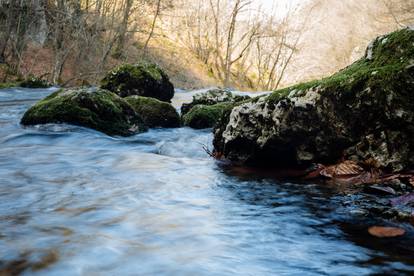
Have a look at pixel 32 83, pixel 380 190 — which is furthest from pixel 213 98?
pixel 32 83

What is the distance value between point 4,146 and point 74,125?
4.96 ft

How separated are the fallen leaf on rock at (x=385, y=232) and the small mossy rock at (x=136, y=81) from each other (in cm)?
1032

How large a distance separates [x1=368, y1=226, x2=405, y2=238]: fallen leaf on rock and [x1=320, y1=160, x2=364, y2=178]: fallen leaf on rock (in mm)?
1610

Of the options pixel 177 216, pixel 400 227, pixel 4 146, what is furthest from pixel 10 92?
pixel 400 227

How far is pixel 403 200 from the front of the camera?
11.2 feet

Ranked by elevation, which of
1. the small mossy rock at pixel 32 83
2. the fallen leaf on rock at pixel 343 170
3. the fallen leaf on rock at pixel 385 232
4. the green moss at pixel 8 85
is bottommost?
the fallen leaf on rock at pixel 385 232

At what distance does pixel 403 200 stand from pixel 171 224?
1.71 metres

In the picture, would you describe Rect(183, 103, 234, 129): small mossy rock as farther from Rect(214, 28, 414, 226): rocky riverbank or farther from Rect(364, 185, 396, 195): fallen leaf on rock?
Rect(364, 185, 396, 195): fallen leaf on rock

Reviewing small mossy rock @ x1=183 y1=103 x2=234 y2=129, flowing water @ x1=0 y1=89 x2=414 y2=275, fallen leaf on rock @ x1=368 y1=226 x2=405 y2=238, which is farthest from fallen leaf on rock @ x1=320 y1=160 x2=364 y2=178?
small mossy rock @ x1=183 y1=103 x2=234 y2=129

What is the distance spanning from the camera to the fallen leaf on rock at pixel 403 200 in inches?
132

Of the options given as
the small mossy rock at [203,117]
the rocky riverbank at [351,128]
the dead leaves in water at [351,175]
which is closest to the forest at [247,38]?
the small mossy rock at [203,117]

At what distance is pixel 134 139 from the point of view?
8047mm

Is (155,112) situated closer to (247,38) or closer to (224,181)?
(224,181)

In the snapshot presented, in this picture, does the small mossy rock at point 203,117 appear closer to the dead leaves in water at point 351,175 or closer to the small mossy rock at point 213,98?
the small mossy rock at point 213,98
